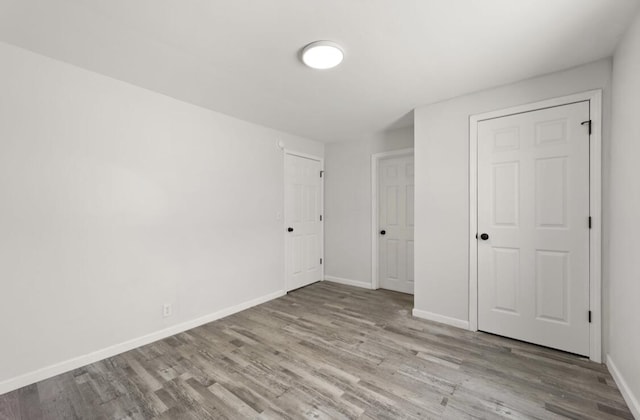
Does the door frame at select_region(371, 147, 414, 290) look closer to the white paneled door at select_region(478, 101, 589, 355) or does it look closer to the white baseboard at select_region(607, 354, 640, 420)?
the white paneled door at select_region(478, 101, 589, 355)

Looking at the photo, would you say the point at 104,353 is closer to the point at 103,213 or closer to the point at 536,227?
the point at 103,213

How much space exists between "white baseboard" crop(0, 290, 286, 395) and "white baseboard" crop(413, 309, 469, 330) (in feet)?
7.07

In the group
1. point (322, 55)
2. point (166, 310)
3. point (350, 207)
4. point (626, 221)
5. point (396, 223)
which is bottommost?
point (166, 310)

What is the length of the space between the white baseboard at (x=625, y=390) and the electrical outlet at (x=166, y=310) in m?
3.55

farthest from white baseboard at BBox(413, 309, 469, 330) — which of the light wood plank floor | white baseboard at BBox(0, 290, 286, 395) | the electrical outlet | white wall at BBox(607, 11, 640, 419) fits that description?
the electrical outlet

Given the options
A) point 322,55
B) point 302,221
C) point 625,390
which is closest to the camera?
point 625,390

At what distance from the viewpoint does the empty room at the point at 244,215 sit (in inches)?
66.4

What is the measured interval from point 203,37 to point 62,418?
101 inches

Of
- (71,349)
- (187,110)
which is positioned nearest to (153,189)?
(187,110)

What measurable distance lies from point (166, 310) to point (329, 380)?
178 centimetres

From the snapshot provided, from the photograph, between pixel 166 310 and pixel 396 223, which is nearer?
pixel 166 310

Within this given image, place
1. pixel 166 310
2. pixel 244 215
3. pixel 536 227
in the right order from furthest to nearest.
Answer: pixel 244 215
pixel 166 310
pixel 536 227

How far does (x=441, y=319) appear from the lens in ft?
9.62

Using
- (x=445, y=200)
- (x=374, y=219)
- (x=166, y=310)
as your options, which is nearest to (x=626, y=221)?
(x=445, y=200)
